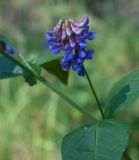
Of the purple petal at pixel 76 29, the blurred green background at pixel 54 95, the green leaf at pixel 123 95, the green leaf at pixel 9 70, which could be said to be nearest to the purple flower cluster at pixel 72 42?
the purple petal at pixel 76 29

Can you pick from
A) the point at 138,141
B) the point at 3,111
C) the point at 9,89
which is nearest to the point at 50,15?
the point at 9,89

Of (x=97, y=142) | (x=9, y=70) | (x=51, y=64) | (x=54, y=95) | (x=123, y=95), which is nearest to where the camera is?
(x=97, y=142)

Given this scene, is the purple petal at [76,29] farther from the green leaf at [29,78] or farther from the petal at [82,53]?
the green leaf at [29,78]

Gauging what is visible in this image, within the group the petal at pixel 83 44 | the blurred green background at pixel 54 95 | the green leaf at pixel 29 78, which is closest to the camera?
the petal at pixel 83 44

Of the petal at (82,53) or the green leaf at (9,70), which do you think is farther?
the green leaf at (9,70)

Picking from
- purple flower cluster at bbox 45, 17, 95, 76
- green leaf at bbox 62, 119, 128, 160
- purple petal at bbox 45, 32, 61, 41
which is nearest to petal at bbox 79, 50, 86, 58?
purple flower cluster at bbox 45, 17, 95, 76

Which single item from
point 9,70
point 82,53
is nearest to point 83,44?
point 82,53

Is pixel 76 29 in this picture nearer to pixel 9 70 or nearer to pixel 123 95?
pixel 123 95
